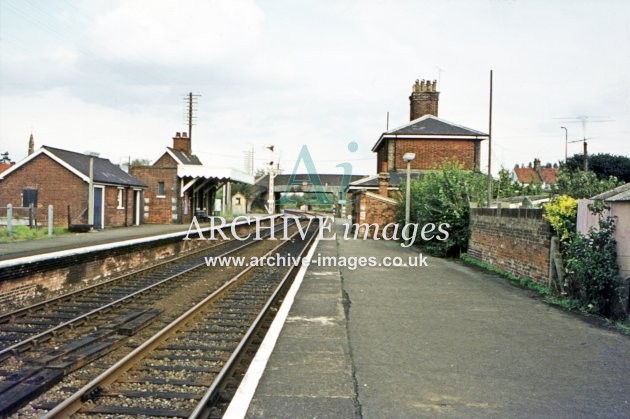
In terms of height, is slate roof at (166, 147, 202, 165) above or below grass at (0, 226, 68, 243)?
above

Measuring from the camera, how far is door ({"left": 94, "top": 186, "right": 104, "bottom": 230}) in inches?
1022

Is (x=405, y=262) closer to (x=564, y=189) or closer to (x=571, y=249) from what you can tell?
(x=564, y=189)

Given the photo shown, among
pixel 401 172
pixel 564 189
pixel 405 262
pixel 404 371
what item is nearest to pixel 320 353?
pixel 404 371

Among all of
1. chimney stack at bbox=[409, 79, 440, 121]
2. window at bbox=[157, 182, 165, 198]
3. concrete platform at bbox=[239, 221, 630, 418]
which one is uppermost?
chimney stack at bbox=[409, 79, 440, 121]

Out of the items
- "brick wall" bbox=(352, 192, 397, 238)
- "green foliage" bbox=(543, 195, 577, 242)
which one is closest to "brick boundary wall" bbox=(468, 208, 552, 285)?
"green foliage" bbox=(543, 195, 577, 242)

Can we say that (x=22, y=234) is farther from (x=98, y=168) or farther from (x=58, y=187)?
(x=98, y=168)

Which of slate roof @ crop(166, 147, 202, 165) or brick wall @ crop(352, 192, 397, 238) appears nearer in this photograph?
brick wall @ crop(352, 192, 397, 238)

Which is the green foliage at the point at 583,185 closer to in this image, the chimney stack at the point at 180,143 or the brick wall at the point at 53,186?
the brick wall at the point at 53,186

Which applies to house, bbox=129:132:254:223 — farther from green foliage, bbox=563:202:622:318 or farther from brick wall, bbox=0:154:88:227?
green foliage, bbox=563:202:622:318

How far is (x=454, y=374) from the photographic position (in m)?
5.26

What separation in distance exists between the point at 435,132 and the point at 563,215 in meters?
27.7

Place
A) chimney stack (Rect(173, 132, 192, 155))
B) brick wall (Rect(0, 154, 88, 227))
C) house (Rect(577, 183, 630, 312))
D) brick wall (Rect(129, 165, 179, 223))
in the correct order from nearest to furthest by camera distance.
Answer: house (Rect(577, 183, 630, 312)) → brick wall (Rect(0, 154, 88, 227)) → brick wall (Rect(129, 165, 179, 223)) → chimney stack (Rect(173, 132, 192, 155))

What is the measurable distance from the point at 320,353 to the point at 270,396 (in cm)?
144

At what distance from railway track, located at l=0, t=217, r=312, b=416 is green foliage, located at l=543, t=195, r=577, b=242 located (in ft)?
22.3
